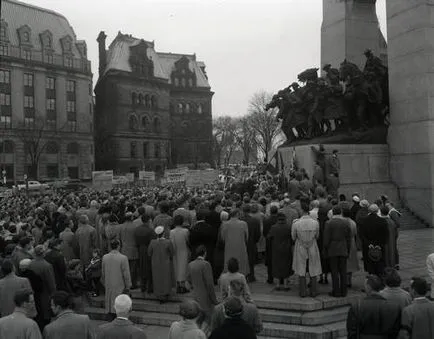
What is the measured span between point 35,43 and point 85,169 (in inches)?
799

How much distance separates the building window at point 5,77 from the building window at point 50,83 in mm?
5674

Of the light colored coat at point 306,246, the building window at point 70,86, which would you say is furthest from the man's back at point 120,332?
the building window at point 70,86

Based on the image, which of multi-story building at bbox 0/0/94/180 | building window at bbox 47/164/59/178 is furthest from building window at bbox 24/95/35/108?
building window at bbox 47/164/59/178

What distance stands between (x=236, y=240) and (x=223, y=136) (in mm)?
80205

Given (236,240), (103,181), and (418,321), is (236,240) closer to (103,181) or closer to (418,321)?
(418,321)

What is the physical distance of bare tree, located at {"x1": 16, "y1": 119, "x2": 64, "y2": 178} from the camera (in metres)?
64.5

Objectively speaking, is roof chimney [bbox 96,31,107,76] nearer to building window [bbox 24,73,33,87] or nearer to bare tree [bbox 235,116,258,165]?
building window [bbox 24,73,33,87]

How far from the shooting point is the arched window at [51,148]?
230 ft

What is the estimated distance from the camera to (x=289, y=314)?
8.52 metres

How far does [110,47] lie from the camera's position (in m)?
82.1

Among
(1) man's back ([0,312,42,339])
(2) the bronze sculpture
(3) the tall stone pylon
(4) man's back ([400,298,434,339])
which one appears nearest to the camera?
(1) man's back ([0,312,42,339])

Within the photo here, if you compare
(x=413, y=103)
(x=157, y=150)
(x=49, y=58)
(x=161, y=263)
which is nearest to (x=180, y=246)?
(x=161, y=263)

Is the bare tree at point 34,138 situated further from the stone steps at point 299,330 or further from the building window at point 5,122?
the stone steps at point 299,330

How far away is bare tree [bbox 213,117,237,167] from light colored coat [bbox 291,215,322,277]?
75.5 m
